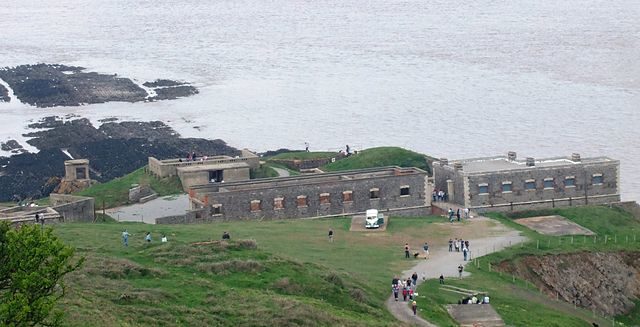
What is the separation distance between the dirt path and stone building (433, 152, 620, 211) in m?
3.53

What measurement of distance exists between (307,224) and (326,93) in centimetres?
7211

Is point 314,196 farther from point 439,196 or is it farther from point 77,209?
point 77,209

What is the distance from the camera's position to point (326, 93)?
5408 inches

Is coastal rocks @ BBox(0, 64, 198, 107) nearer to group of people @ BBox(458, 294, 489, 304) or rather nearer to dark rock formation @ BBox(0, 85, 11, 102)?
dark rock formation @ BBox(0, 85, 11, 102)

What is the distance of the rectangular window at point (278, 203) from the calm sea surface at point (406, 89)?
963 inches

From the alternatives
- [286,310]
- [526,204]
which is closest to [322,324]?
[286,310]

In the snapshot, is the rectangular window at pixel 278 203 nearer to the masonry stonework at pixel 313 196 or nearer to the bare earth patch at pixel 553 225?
the masonry stonework at pixel 313 196

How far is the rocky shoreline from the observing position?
308 ft

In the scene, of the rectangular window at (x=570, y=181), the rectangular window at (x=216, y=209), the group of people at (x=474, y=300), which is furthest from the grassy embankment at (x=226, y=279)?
the rectangular window at (x=570, y=181)

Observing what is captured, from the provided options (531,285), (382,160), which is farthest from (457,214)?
(382,160)

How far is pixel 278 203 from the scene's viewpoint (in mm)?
69062

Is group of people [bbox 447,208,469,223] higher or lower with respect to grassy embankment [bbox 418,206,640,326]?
higher

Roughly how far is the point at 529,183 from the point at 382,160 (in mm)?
11798

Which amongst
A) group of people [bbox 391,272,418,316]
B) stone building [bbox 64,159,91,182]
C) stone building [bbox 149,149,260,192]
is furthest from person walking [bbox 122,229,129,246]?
stone building [bbox 64,159,91,182]
